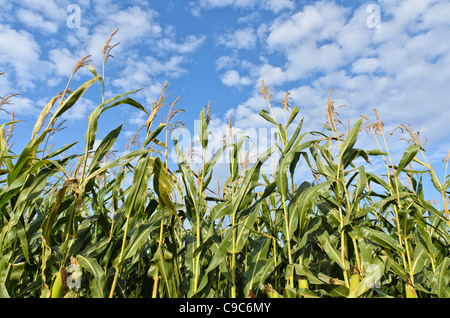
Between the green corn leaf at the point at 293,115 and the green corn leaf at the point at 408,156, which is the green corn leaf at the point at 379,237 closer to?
the green corn leaf at the point at 408,156

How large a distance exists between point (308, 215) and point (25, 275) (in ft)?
9.80

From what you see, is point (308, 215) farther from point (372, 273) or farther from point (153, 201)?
point (153, 201)

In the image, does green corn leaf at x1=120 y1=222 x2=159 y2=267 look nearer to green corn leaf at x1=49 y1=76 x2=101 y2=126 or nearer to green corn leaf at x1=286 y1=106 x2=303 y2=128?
green corn leaf at x1=49 y1=76 x2=101 y2=126

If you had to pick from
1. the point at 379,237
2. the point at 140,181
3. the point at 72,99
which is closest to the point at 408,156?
the point at 379,237

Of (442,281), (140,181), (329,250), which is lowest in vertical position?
(442,281)

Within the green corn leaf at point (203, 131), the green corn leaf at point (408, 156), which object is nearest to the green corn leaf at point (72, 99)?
the green corn leaf at point (203, 131)

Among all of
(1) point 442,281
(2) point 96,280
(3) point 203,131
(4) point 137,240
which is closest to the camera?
(2) point 96,280

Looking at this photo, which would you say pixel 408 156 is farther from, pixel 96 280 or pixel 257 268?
pixel 96 280

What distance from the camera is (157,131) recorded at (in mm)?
2229

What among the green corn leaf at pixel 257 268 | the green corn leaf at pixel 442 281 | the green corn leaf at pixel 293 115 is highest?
→ the green corn leaf at pixel 293 115

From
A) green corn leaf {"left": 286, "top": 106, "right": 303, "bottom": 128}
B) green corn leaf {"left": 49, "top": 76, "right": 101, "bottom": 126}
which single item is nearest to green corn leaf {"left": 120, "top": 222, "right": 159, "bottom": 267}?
green corn leaf {"left": 49, "top": 76, "right": 101, "bottom": 126}

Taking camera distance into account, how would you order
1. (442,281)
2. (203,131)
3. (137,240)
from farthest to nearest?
(203,131) → (442,281) → (137,240)

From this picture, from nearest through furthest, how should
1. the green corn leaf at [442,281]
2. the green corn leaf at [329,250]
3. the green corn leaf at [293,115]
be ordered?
the green corn leaf at [329,250] < the green corn leaf at [442,281] < the green corn leaf at [293,115]
